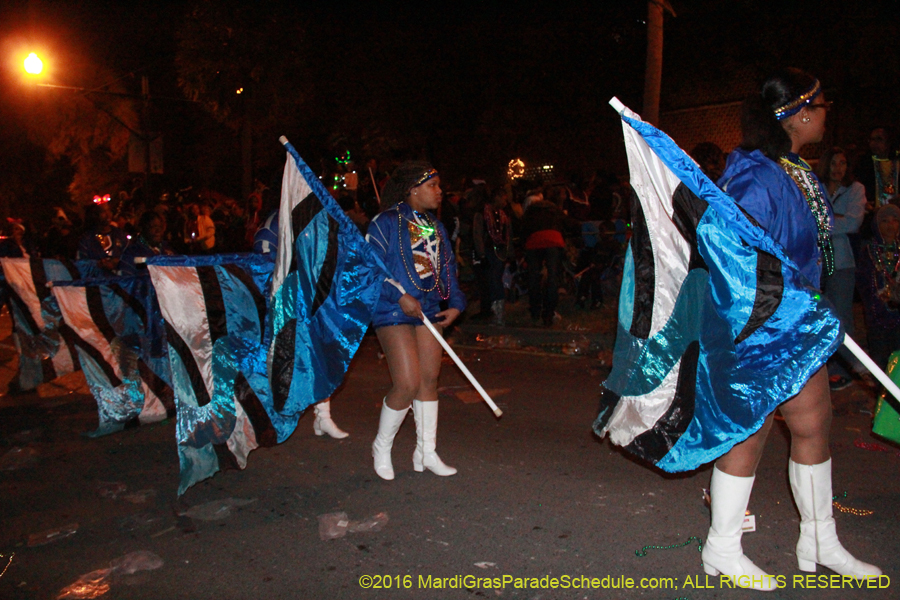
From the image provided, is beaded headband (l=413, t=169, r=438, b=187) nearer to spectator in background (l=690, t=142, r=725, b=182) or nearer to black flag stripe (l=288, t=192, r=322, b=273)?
black flag stripe (l=288, t=192, r=322, b=273)

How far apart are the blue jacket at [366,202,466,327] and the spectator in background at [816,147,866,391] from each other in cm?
362

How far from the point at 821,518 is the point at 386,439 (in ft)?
7.99

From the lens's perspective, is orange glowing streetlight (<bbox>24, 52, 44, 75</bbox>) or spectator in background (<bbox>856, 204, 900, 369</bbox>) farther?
orange glowing streetlight (<bbox>24, 52, 44, 75</bbox>)

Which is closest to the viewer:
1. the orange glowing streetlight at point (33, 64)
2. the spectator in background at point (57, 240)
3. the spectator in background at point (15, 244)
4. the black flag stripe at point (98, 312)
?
the black flag stripe at point (98, 312)

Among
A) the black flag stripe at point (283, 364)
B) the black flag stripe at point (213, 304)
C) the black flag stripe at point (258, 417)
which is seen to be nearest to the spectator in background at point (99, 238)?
the black flag stripe at point (213, 304)

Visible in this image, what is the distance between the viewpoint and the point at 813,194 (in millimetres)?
3268

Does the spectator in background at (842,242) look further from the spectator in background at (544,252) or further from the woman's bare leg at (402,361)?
the spectator in background at (544,252)

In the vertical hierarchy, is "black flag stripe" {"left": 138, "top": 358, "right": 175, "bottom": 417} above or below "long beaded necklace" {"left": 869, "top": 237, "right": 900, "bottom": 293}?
below

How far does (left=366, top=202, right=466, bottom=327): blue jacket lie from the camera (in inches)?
178

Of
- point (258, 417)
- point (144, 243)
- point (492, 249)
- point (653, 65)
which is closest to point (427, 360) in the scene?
point (258, 417)

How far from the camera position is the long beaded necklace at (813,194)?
3.22 meters

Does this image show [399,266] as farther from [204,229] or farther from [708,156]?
[204,229]

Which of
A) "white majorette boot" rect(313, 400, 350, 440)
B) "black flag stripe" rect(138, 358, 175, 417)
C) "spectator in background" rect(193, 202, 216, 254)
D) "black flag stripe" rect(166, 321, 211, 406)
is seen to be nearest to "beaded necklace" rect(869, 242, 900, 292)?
"white majorette boot" rect(313, 400, 350, 440)

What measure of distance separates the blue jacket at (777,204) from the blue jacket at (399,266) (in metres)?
1.96
